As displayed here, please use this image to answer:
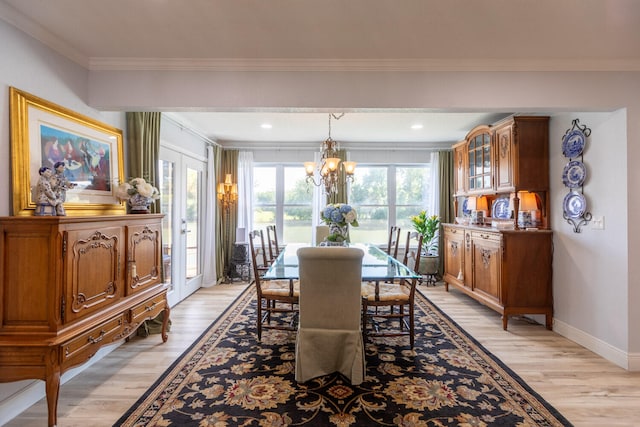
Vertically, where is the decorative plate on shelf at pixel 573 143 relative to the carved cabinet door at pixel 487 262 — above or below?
above

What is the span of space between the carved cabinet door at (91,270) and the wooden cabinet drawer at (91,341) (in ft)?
0.41

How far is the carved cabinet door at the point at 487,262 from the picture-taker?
145 inches

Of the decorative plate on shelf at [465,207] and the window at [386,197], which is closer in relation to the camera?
the decorative plate on shelf at [465,207]

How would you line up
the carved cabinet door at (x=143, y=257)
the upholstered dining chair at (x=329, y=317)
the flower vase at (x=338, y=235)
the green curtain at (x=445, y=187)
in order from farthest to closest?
1. the green curtain at (x=445, y=187)
2. the flower vase at (x=338, y=235)
3. the carved cabinet door at (x=143, y=257)
4. the upholstered dining chair at (x=329, y=317)

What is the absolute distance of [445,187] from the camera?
610cm

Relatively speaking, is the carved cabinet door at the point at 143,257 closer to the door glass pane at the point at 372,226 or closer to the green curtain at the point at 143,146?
the green curtain at the point at 143,146

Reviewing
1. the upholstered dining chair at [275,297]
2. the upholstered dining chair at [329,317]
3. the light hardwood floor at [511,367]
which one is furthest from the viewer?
the upholstered dining chair at [275,297]

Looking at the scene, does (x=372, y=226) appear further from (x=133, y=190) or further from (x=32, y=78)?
(x=32, y=78)

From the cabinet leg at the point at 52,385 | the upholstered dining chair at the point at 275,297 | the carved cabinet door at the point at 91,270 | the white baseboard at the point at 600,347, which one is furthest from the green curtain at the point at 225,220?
the white baseboard at the point at 600,347

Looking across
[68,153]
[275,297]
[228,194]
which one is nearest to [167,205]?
[228,194]

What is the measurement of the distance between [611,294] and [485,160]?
208 centimetres

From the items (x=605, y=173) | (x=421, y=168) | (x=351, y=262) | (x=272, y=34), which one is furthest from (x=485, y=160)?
(x=272, y=34)

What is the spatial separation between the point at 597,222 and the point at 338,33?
9.26ft

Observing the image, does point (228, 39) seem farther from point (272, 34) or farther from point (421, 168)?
point (421, 168)
